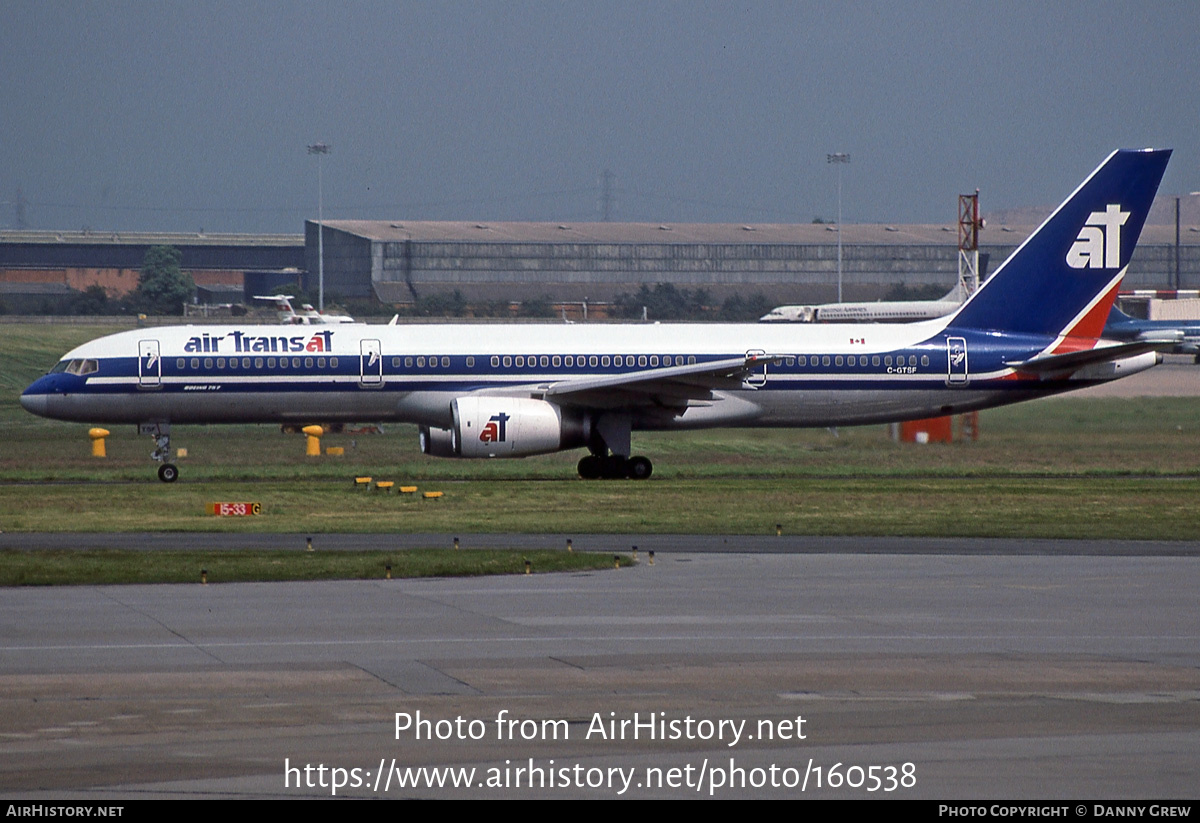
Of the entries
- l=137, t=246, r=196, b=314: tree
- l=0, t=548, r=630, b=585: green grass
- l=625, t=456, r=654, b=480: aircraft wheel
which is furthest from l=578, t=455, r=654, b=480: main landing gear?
l=137, t=246, r=196, b=314: tree

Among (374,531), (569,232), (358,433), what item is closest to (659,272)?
(569,232)

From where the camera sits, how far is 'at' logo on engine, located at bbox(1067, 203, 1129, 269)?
1399 inches

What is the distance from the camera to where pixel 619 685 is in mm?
11562

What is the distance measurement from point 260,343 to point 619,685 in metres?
24.1

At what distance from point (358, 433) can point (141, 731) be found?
38803 millimetres

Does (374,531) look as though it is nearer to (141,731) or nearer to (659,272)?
(141,731)

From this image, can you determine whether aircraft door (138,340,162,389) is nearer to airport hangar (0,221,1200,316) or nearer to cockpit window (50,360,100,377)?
cockpit window (50,360,100,377)

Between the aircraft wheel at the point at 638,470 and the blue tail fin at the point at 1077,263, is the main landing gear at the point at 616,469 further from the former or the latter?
the blue tail fin at the point at 1077,263

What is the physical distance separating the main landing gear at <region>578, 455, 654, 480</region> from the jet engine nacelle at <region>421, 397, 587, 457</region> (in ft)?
4.40

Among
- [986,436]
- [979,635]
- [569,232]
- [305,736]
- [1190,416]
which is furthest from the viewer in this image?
[569,232]

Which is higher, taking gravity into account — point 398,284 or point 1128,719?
point 398,284

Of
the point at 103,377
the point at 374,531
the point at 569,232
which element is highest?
the point at 569,232
